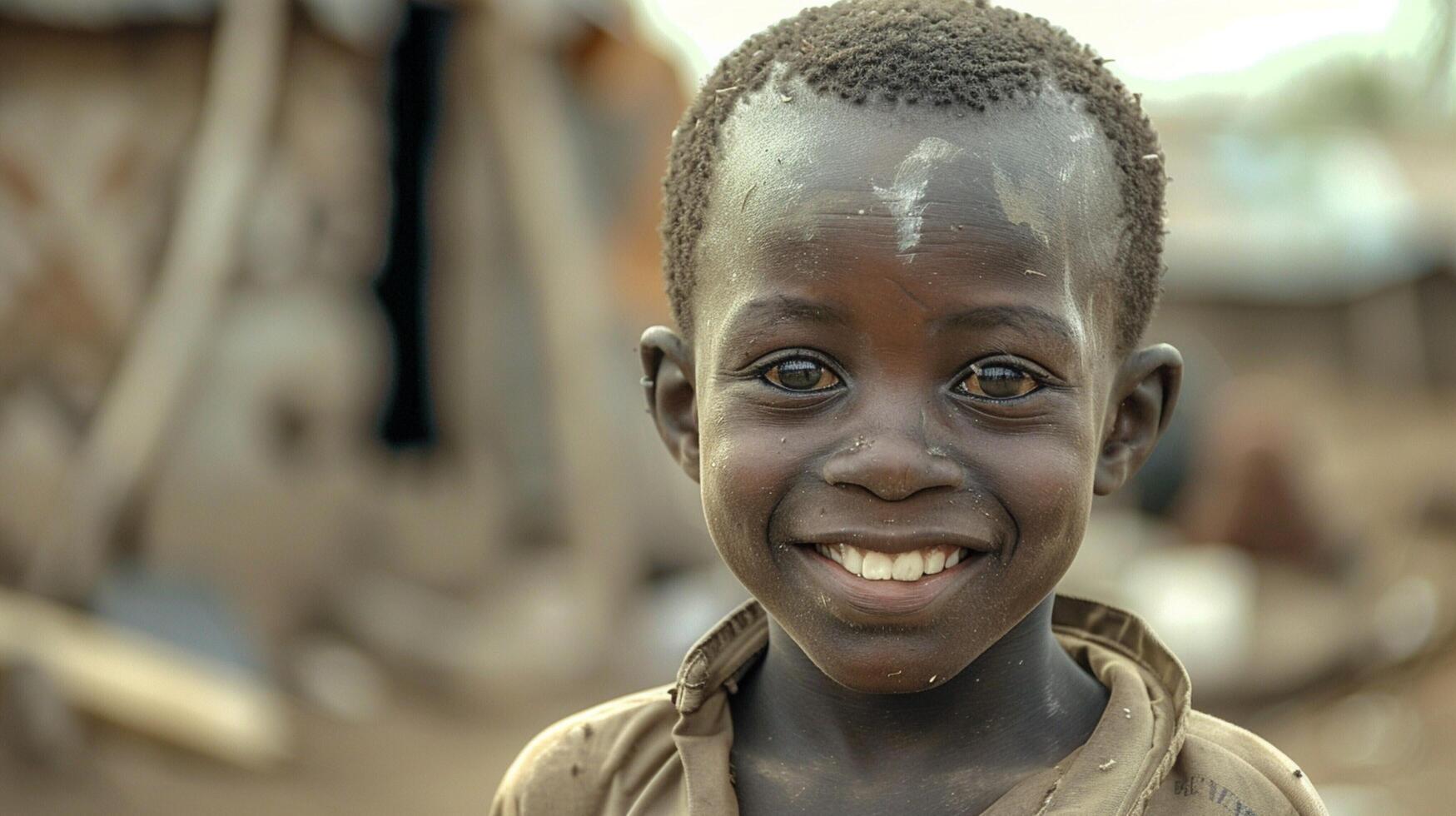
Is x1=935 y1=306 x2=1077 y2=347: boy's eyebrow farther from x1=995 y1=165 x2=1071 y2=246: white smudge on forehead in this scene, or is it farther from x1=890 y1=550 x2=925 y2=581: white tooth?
x1=890 y1=550 x2=925 y2=581: white tooth

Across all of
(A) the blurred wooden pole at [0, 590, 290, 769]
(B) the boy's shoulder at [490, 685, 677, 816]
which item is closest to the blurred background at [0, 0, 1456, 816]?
(A) the blurred wooden pole at [0, 590, 290, 769]

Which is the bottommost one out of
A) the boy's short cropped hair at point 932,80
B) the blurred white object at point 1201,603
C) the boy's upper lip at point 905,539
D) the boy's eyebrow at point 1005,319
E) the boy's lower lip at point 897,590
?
the blurred white object at point 1201,603

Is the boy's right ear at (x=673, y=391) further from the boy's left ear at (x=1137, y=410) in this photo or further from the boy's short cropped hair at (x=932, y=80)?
the boy's left ear at (x=1137, y=410)

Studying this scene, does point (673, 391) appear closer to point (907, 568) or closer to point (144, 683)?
point (907, 568)

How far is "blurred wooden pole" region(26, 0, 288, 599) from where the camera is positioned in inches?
209

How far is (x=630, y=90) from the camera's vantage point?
6.42m

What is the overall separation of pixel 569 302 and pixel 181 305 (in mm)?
1363

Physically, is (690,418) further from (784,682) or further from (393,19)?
(393,19)

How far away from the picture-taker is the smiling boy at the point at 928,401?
59.1 inches

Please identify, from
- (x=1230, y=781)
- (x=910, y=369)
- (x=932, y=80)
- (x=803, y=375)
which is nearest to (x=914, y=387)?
(x=910, y=369)

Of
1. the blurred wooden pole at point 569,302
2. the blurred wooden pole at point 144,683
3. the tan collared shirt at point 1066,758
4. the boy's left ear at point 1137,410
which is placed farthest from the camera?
the blurred wooden pole at point 569,302

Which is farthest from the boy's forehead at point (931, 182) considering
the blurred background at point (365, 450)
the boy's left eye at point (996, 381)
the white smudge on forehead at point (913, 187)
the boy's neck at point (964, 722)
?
the blurred background at point (365, 450)

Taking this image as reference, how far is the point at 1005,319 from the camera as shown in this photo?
150cm

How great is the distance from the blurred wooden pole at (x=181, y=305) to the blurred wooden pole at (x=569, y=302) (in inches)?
34.1
